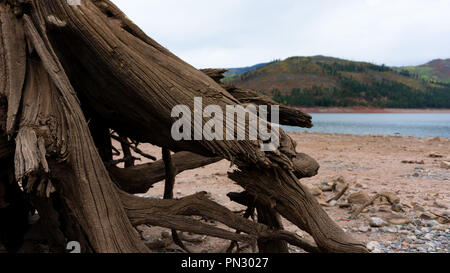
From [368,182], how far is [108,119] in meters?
6.28

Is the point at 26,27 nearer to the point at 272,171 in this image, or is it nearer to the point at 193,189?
the point at 272,171

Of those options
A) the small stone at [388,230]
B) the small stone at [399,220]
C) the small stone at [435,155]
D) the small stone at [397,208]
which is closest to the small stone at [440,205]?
the small stone at [397,208]

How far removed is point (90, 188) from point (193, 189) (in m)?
4.91

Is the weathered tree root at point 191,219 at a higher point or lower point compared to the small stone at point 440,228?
higher

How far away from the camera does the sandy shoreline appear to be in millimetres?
4816

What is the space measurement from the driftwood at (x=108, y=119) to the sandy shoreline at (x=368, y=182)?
156cm

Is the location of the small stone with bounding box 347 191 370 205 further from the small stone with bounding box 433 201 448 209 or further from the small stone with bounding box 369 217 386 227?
the small stone with bounding box 433 201 448 209

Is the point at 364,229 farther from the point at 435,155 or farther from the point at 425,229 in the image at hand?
the point at 435,155

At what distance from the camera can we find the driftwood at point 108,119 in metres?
2.58

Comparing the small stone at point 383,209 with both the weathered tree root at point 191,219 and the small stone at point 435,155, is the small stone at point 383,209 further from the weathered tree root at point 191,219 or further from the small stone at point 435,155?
the small stone at point 435,155

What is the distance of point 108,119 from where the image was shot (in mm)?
3434

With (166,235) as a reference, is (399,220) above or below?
above

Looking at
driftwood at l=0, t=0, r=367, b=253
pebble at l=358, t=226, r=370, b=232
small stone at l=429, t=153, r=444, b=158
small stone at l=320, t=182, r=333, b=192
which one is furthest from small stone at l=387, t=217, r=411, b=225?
small stone at l=429, t=153, r=444, b=158

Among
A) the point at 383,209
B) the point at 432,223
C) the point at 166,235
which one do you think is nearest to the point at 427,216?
the point at 432,223
